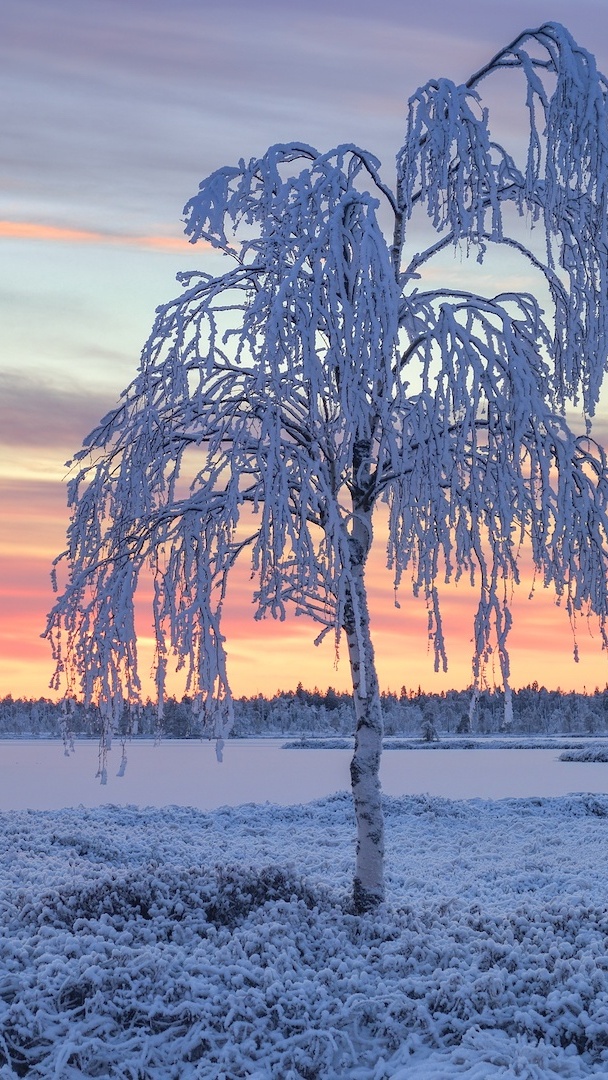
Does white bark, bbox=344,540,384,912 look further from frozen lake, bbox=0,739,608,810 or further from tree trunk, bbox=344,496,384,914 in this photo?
frozen lake, bbox=0,739,608,810

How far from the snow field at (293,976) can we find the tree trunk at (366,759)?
0.36 m

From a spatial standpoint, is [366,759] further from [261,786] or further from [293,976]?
[261,786]

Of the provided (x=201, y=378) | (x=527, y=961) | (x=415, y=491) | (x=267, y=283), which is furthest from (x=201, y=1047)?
(x=267, y=283)

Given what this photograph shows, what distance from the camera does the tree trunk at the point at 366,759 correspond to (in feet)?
34.1

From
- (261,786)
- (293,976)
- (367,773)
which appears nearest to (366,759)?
(367,773)

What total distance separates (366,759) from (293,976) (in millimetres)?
2430

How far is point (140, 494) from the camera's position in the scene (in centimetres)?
1003

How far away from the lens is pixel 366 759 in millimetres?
10438

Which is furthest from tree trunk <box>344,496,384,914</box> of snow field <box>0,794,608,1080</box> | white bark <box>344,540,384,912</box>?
snow field <box>0,794,608,1080</box>

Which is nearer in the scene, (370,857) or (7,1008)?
(7,1008)

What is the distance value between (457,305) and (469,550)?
2.44 metres

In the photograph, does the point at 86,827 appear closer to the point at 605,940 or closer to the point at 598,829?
the point at 598,829

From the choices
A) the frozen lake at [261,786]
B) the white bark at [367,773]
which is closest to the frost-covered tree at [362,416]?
the white bark at [367,773]

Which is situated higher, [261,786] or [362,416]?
[362,416]
